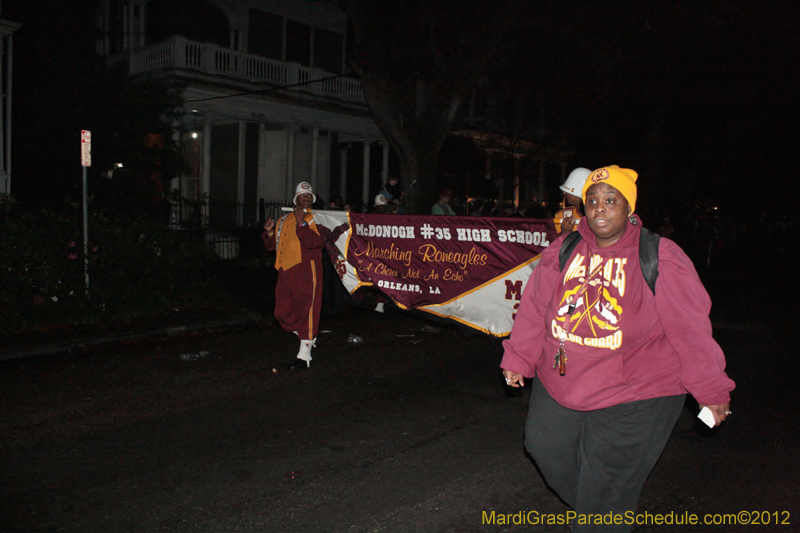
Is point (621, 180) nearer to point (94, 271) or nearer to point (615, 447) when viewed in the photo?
point (615, 447)

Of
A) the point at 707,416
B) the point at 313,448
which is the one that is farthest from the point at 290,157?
the point at 707,416

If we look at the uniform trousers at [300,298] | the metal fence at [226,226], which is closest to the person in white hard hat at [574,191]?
the uniform trousers at [300,298]

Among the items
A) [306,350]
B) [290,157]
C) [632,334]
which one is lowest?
[306,350]

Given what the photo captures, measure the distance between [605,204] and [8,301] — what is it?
830cm

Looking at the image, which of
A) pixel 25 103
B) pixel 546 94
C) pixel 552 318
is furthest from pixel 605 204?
pixel 546 94

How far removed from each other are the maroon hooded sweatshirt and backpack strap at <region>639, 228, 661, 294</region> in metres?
0.02

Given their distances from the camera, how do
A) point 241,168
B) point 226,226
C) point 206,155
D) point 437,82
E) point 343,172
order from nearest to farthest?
point 437,82 < point 226,226 < point 206,155 < point 241,168 < point 343,172

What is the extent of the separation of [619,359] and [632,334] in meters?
0.12

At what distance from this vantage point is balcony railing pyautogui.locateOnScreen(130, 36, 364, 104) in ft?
59.8

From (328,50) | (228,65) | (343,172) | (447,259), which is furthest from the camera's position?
(343,172)

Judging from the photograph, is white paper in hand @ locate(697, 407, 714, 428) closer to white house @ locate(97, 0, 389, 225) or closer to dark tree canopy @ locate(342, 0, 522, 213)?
dark tree canopy @ locate(342, 0, 522, 213)

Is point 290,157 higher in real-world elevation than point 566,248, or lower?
higher

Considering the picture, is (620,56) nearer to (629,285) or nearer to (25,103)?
(25,103)

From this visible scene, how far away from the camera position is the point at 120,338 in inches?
340
